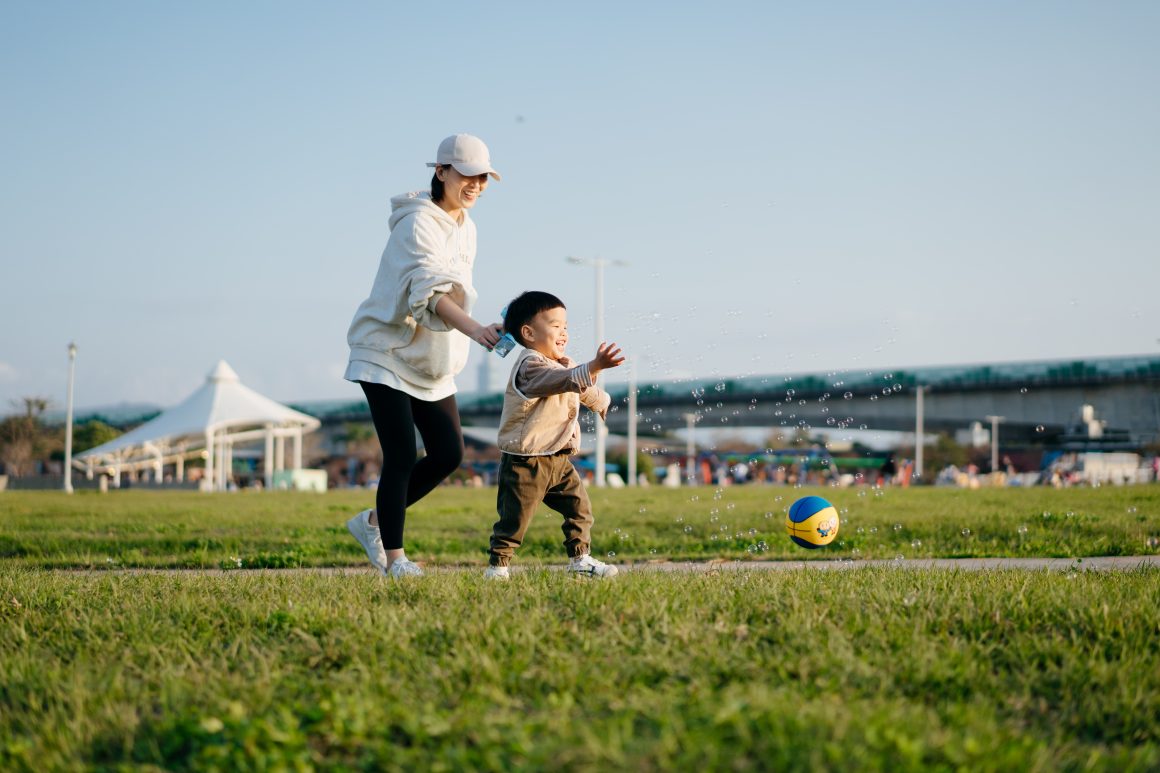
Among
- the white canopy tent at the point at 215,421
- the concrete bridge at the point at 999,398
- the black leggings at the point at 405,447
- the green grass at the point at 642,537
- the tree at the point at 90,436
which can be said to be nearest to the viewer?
the black leggings at the point at 405,447

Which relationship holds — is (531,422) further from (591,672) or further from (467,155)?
(591,672)

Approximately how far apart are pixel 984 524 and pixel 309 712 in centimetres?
825

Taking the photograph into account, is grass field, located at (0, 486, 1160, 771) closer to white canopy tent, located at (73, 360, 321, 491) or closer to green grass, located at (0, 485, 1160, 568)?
green grass, located at (0, 485, 1160, 568)

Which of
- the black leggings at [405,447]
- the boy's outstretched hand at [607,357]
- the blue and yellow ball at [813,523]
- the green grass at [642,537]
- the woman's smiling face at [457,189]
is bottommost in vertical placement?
the green grass at [642,537]

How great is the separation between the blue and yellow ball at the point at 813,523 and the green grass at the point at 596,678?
9.02 feet

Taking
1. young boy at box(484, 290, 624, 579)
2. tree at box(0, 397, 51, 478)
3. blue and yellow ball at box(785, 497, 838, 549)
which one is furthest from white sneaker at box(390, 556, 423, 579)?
tree at box(0, 397, 51, 478)

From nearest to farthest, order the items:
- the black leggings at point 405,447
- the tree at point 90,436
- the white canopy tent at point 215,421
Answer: the black leggings at point 405,447
the white canopy tent at point 215,421
the tree at point 90,436

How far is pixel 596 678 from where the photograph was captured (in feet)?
9.57

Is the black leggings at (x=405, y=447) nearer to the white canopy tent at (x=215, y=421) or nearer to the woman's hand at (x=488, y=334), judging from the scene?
the woman's hand at (x=488, y=334)

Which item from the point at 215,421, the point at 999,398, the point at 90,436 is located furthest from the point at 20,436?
the point at 999,398

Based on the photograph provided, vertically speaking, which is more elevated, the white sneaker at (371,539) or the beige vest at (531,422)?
the beige vest at (531,422)

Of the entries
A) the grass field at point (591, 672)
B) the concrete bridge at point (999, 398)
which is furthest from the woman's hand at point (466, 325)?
the concrete bridge at point (999, 398)

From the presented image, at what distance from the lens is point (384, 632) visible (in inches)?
135

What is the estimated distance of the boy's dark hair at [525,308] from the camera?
5.56m
